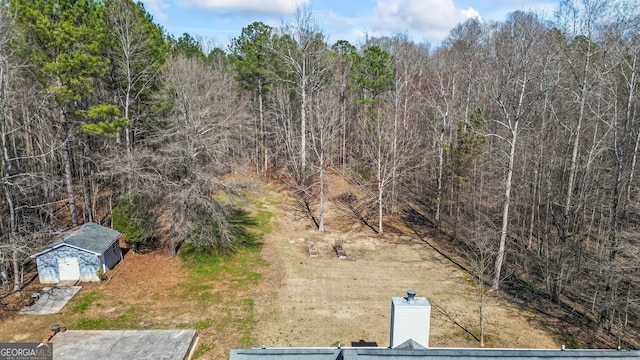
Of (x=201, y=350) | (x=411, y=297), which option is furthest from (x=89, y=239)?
(x=411, y=297)

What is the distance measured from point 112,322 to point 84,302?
7.67 feet


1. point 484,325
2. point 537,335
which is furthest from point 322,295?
point 537,335

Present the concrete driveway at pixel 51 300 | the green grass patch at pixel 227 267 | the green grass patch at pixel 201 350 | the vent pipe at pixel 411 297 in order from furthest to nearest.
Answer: the green grass patch at pixel 227 267, the concrete driveway at pixel 51 300, the green grass patch at pixel 201 350, the vent pipe at pixel 411 297

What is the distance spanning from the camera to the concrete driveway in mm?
14688

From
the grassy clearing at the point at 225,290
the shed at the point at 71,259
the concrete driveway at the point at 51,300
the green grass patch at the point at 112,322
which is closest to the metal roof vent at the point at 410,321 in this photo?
the grassy clearing at the point at 225,290

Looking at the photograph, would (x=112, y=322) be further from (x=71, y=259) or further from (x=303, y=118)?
(x=303, y=118)

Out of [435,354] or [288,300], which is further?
[288,300]

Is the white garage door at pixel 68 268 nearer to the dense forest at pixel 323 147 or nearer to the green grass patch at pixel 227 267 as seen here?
the dense forest at pixel 323 147

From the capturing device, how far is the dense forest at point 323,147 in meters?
15.8

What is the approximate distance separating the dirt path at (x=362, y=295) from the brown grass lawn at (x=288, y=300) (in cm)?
4

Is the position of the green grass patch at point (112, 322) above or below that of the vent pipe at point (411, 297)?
below

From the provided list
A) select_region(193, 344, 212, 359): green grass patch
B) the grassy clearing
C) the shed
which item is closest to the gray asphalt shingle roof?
select_region(193, 344, 212, 359): green grass patch

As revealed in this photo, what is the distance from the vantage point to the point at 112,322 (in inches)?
555

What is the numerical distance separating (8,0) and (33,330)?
13.6m
